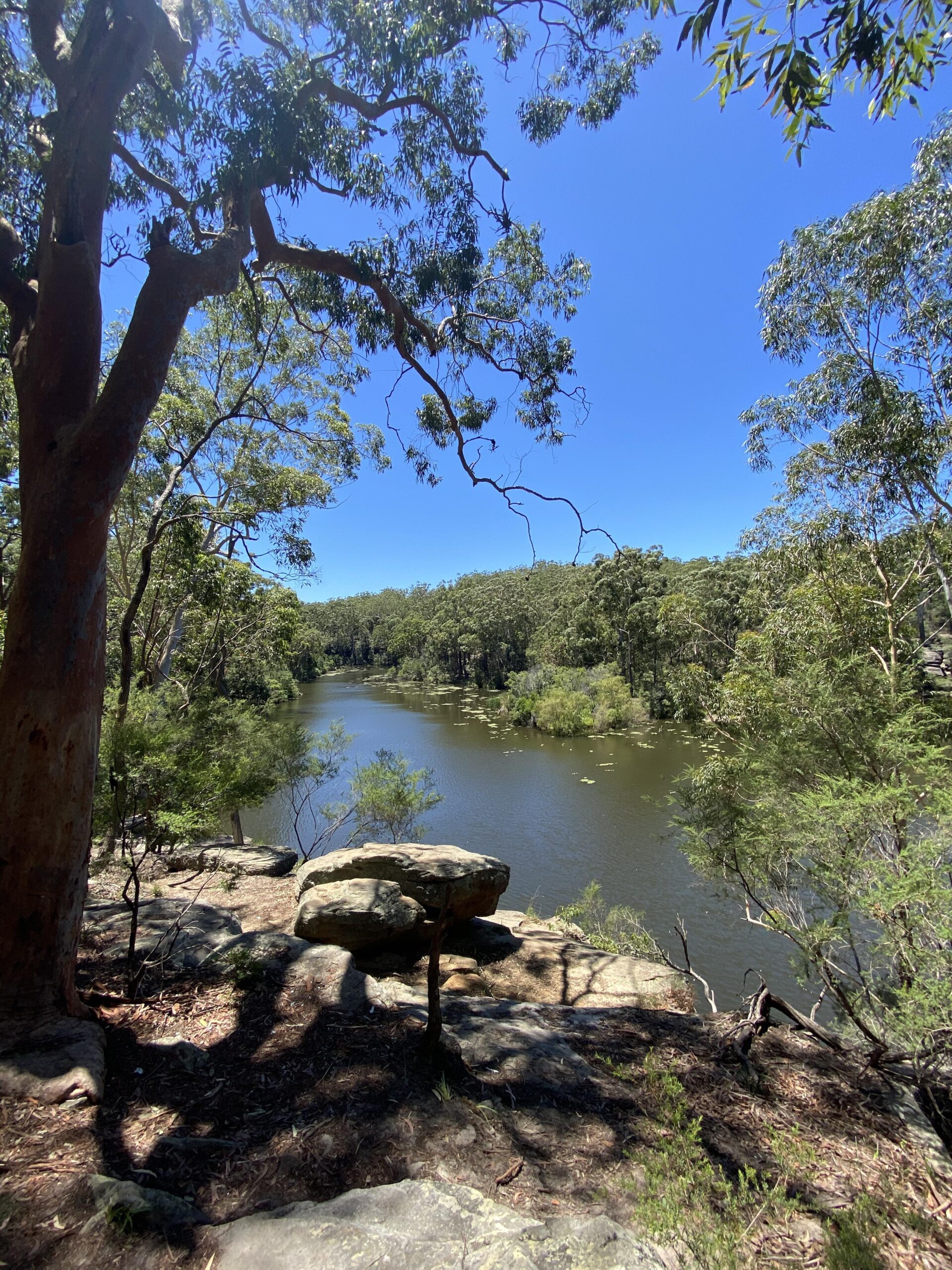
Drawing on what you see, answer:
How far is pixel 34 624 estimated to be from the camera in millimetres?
2215

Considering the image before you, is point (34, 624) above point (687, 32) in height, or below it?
below

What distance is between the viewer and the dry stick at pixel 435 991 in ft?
7.09

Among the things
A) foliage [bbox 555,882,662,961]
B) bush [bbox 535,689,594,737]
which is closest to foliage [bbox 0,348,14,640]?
foliage [bbox 555,882,662,961]

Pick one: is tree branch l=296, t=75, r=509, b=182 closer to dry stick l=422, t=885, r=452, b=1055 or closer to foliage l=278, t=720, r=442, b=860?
dry stick l=422, t=885, r=452, b=1055

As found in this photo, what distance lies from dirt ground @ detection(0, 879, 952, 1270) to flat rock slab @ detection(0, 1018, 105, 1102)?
0.17 ft

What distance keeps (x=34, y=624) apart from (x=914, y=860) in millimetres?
4008

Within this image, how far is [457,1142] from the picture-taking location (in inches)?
71.7

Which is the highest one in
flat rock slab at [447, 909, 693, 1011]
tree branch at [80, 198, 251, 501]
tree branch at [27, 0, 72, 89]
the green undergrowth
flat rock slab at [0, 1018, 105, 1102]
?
tree branch at [27, 0, 72, 89]

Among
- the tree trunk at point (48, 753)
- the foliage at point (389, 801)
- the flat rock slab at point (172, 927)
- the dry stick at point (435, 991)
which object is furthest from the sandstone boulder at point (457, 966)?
the foliage at point (389, 801)

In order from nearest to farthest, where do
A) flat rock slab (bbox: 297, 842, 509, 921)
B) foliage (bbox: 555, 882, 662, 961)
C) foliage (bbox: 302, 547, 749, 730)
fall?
1. flat rock slab (bbox: 297, 842, 509, 921)
2. foliage (bbox: 555, 882, 662, 961)
3. foliage (bbox: 302, 547, 749, 730)

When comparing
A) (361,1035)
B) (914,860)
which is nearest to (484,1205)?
(361,1035)

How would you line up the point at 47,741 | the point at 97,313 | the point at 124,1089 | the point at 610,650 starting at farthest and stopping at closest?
A: the point at 610,650 → the point at 97,313 → the point at 47,741 → the point at 124,1089

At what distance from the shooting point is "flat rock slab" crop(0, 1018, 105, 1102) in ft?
5.98

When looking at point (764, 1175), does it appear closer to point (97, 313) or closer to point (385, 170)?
point (97, 313)
